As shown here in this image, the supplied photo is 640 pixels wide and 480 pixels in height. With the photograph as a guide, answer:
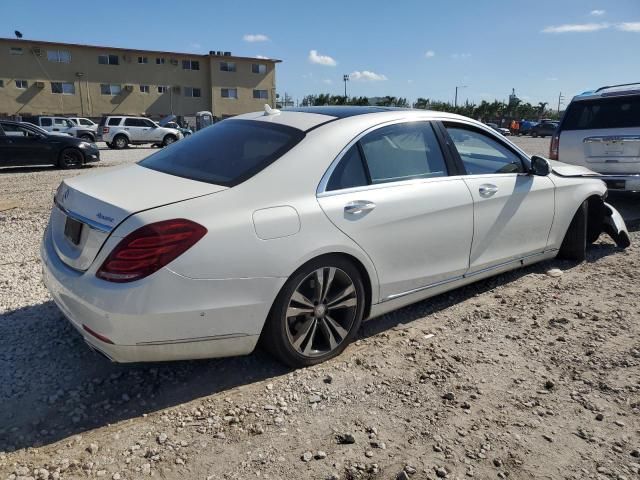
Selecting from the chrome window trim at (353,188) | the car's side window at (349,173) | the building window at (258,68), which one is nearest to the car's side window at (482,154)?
the chrome window trim at (353,188)

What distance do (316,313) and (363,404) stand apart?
Result: 0.60 metres

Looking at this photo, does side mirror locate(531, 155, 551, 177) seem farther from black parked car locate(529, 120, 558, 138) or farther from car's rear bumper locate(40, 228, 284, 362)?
black parked car locate(529, 120, 558, 138)

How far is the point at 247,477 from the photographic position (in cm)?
229

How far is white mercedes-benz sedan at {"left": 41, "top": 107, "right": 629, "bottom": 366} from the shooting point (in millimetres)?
2586

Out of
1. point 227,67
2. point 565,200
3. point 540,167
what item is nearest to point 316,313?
point 540,167

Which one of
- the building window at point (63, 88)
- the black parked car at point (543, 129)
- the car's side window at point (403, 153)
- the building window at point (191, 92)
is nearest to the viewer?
the car's side window at point (403, 153)

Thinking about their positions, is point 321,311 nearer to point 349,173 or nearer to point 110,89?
point 349,173

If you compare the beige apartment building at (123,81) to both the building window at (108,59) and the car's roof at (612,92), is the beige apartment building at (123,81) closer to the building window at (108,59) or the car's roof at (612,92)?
the building window at (108,59)

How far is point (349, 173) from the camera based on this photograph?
3.29 meters

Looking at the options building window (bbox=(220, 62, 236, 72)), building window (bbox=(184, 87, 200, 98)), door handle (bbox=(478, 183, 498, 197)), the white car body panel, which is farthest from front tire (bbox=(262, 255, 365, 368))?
building window (bbox=(220, 62, 236, 72))

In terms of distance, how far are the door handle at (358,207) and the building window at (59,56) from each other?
5258 centimetres

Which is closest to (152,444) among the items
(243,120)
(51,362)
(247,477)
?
(247,477)

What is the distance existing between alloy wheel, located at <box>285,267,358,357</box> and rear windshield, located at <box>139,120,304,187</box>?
75 cm

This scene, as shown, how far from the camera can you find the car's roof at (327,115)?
350 cm
